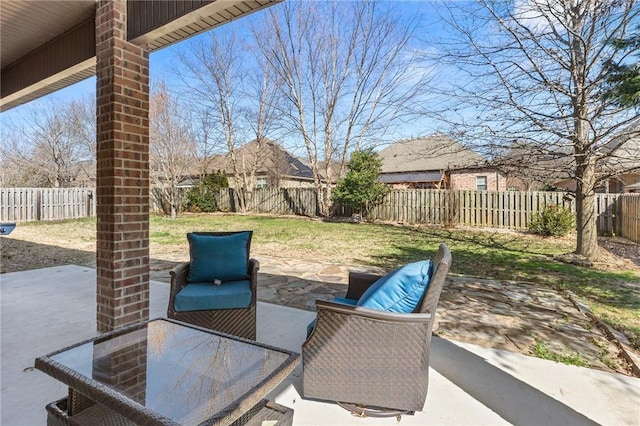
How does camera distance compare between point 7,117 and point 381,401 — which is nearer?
point 381,401

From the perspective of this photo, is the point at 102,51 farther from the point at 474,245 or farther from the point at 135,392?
the point at 474,245

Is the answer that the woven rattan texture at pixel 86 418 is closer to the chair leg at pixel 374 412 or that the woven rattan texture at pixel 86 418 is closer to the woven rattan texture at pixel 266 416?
the woven rattan texture at pixel 266 416

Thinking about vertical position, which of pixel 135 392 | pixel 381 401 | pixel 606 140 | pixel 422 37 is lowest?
pixel 381 401

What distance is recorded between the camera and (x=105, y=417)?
1505mm

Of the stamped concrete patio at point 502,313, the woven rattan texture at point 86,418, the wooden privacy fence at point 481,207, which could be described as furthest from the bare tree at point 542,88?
the woven rattan texture at point 86,418

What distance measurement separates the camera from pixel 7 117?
52.5 ft

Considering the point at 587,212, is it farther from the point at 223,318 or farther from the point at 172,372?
the point at 172,372

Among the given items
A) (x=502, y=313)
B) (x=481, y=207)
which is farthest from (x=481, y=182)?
(x=502, y=313)

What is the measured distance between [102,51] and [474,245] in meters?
8.34

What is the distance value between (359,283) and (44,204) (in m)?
16.0

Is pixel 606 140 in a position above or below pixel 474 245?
above

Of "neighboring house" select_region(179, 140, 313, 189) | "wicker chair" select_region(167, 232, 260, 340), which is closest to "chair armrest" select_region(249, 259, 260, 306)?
"wicker chair" select_region(167, 232, 260, 340)

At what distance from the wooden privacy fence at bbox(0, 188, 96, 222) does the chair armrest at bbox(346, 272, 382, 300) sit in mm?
15631

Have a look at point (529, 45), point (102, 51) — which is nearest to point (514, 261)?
point (529, 45)
